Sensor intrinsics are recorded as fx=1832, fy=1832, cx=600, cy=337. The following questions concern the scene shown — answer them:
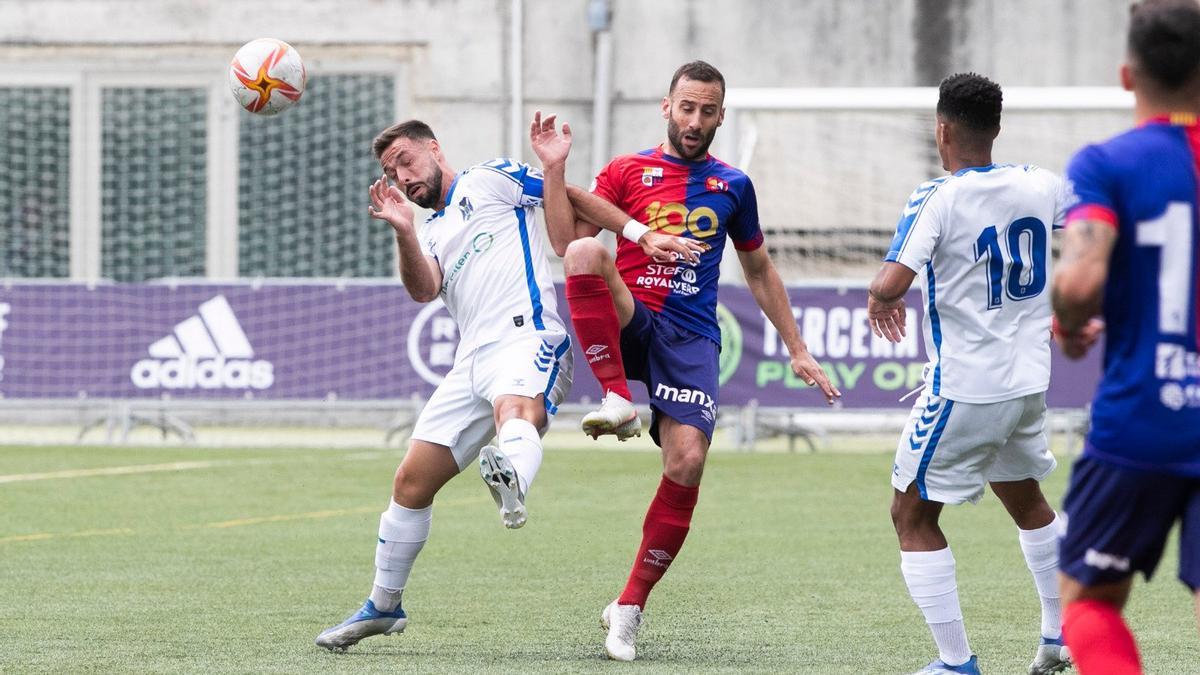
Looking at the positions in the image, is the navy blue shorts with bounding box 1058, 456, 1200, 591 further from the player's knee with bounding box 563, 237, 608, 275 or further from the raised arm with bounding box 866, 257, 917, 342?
the player's knee with bounding box 563, 237, 608, 275

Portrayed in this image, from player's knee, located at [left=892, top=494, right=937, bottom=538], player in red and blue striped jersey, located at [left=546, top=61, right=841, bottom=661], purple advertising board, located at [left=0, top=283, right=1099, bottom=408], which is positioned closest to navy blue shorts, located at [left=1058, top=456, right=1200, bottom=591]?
player's knee, located at [left=892, top=494, right=937, bottom=538]

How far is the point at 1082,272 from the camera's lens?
3818 millimetres

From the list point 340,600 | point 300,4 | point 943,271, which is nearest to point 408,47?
point 300,4

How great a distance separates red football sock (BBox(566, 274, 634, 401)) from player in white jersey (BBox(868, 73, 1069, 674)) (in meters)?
1.11

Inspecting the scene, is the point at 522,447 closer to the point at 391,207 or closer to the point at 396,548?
the point at 396,548

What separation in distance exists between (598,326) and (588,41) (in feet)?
50.9

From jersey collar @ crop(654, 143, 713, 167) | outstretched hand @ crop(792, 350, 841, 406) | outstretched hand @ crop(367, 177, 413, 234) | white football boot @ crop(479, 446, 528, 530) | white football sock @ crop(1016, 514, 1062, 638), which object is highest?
jersey collar @ crop(654, 143, 713, 167)

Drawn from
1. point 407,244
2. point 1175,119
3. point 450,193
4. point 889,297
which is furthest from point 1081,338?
point 450,193

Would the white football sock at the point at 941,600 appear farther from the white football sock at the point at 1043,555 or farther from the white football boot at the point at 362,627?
the white football boot at the point at 362,627

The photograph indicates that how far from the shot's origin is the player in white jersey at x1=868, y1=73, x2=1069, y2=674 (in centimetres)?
576

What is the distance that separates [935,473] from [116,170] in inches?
714

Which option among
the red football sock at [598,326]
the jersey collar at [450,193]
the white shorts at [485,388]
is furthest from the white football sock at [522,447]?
the jersey collar at [450,193]

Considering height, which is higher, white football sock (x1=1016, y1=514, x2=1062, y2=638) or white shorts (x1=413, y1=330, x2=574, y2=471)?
white shorts (x1=413, y1=330, x2=574, y2=471)

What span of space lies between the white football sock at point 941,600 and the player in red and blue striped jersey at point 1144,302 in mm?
1766
